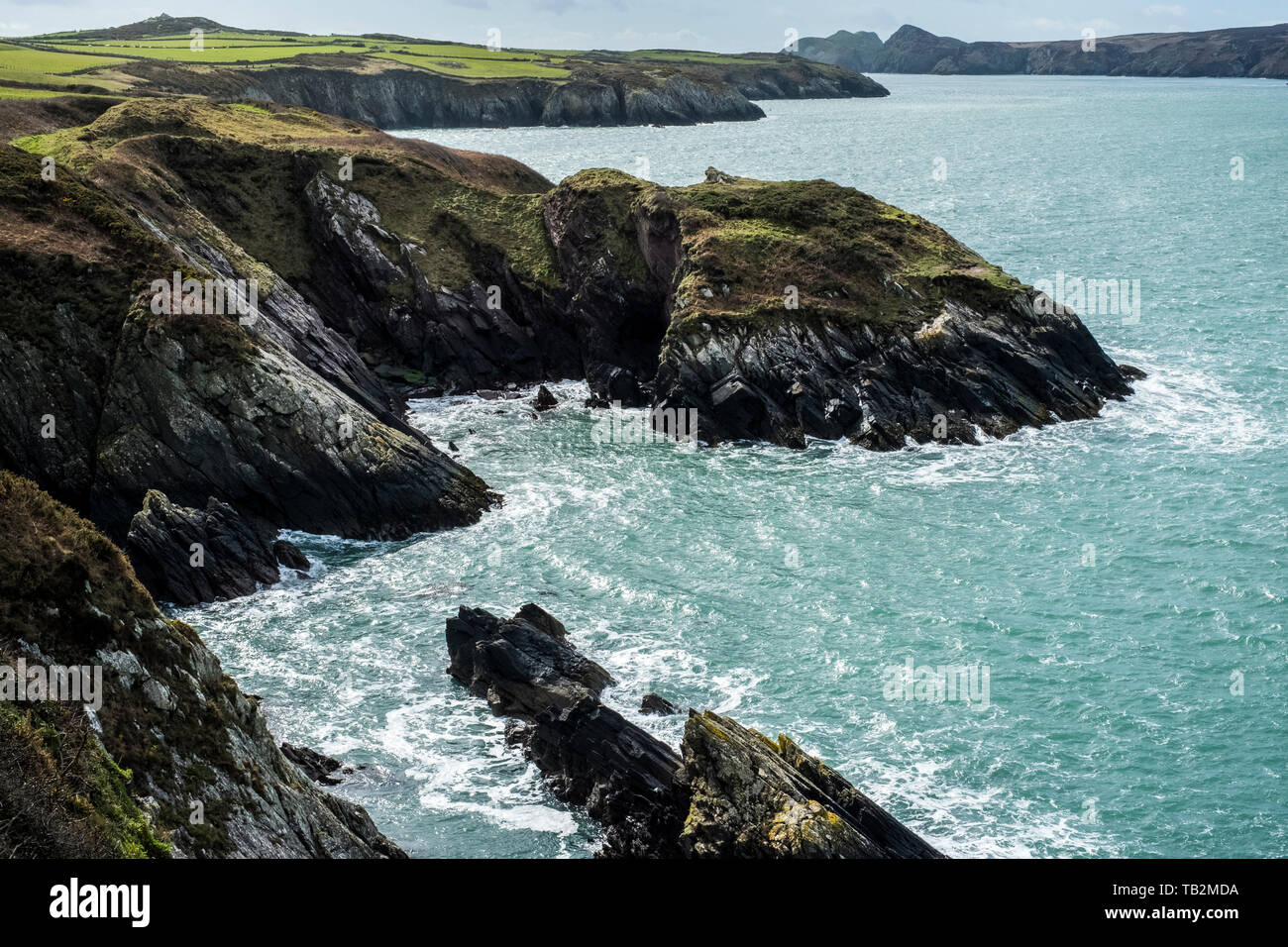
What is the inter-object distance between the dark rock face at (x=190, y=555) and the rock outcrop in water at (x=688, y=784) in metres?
14.1

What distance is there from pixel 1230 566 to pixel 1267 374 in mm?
30361

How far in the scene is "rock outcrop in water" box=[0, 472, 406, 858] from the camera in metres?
19.5

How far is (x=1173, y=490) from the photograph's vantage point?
53.6 metres

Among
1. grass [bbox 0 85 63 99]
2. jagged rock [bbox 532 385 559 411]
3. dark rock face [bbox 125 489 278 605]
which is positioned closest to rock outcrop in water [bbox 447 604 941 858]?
dark rock face [bbox 125 489 278 605]

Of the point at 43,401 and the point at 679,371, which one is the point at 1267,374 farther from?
the point at 43,401

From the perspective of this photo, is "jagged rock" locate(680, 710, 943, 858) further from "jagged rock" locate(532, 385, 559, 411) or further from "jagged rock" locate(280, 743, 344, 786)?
"jagged rock" locate(532, 385, 559, 411)

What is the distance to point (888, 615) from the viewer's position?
1686 inches

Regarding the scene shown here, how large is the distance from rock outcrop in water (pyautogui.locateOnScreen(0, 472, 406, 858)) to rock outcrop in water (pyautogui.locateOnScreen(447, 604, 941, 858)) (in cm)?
719

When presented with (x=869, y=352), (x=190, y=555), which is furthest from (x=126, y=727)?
(x=869, y=352)

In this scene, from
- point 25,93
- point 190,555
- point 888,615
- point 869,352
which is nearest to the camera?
point 888,615

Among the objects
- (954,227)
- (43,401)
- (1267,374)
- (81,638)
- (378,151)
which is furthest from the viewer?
(954,227)

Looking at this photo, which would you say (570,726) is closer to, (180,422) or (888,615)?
(888,615)

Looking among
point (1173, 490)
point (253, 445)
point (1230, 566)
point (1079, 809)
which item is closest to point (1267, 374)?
point (1173, 490)

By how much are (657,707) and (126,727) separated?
18004mm
